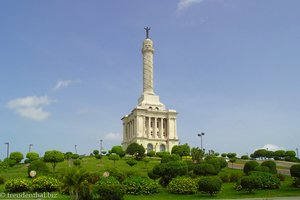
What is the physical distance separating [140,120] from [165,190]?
165ft

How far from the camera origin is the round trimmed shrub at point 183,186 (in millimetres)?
30516

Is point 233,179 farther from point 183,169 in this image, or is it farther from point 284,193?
point 284,193

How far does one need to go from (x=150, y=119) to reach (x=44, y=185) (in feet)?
180

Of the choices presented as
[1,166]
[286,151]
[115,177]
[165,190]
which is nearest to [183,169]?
[165,190]

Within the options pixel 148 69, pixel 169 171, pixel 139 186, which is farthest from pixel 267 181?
pixel 148 69

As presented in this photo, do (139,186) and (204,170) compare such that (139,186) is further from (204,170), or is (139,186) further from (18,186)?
(18,186)

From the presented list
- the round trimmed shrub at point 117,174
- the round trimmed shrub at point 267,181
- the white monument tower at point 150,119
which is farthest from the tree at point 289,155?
the round trimmed shrub at point 117,174

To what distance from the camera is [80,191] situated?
2408 cm

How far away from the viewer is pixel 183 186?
30.5 m

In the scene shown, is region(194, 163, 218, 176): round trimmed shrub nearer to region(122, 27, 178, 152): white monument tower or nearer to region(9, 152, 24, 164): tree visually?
→ region(9, 152, 24, 164): tree

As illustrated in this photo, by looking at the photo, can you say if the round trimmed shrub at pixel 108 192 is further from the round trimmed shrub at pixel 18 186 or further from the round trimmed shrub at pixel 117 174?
the round trimmed shrub at pixel 18 186

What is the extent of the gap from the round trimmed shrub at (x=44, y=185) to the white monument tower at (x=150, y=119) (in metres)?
50.9

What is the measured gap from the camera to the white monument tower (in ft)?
273

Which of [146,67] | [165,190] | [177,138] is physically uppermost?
[146,67]
